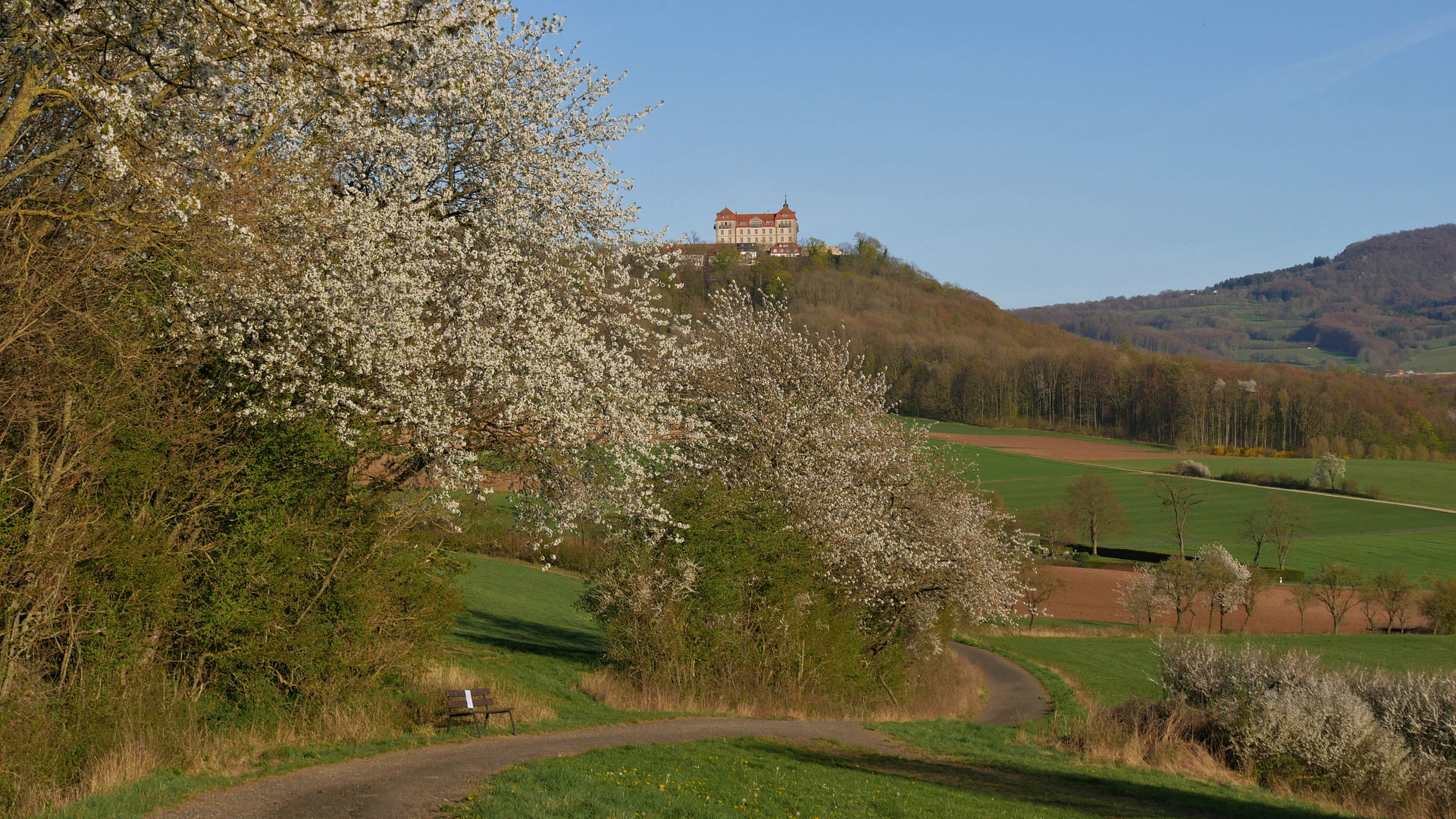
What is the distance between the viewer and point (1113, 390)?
4924 inches

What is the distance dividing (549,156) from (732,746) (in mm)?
10677

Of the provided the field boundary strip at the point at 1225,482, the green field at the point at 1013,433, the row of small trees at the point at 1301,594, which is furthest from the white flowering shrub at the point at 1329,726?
the green field at the point at 1013,433

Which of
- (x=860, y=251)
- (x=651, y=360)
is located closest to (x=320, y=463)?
(x=651, y=360)

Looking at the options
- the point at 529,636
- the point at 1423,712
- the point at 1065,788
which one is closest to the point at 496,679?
the point at 1065,788

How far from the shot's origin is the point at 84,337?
1108 cm

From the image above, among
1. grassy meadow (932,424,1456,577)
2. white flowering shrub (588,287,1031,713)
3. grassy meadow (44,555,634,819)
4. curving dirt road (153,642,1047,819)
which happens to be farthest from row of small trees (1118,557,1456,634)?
curving dirt road (153,642,1047,819)

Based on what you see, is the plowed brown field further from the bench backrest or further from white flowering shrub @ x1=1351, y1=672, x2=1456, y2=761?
the bench backrest

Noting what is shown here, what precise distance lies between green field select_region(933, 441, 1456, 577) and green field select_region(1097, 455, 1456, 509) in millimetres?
1147

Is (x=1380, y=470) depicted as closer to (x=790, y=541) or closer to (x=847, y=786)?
(x=790, y=541)

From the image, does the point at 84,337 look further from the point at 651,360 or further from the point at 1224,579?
the point at 1224,579

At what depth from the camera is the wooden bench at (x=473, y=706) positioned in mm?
14516

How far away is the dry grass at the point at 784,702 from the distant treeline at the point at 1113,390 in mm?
68883

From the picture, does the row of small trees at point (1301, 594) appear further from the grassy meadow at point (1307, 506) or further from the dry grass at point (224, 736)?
the dry grass at point (224, 736)

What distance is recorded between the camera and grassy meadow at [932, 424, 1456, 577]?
69250mm
